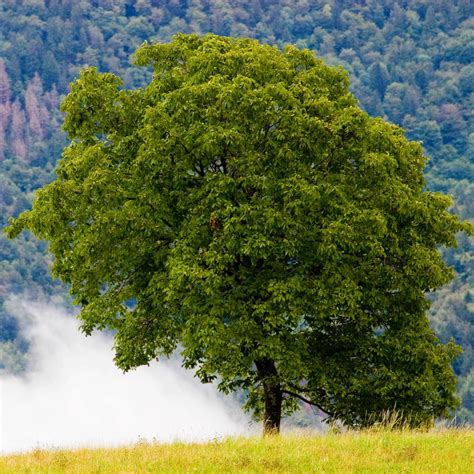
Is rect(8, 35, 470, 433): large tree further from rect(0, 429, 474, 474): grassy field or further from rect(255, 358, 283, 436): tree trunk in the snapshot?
rect(0, 429, 474, 474): grassy field

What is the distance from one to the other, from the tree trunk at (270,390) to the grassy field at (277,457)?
966 cm

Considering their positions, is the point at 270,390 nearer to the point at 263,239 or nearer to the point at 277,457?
the point at 263,239

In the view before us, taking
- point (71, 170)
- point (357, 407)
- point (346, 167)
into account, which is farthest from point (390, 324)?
point (71, 170)

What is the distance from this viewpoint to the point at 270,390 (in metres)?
37.8

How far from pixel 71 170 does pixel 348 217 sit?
10.1 m

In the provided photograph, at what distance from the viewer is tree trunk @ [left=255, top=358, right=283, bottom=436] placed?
36.6 m

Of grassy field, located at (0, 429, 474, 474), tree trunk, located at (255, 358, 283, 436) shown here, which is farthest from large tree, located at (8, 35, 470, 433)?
grassy field, located at (0, 429, 474, 474)

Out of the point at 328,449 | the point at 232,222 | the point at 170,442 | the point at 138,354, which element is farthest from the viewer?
the point at 138,354

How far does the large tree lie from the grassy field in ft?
25.5

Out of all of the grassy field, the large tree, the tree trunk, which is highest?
the large tree

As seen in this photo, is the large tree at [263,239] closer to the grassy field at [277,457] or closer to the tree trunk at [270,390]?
the tree trunk at [270,390]

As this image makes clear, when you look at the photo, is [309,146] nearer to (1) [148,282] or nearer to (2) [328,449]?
(1) [148,282]

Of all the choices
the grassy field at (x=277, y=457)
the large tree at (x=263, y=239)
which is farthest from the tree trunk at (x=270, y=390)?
the grassy field at (x=277, y=457)

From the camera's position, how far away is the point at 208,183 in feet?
117
